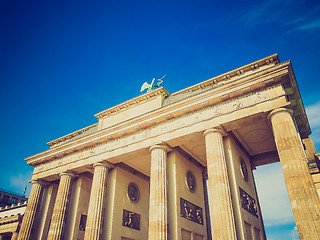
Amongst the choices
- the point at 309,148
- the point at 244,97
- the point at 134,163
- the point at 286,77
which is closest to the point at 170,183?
the point at 134,163

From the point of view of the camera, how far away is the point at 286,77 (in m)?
13.1

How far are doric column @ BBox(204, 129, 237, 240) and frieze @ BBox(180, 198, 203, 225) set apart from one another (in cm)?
335

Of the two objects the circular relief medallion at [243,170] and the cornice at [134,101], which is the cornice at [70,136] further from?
the circular relief medallion at [243,170]

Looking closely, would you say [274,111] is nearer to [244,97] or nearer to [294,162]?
[244,97]

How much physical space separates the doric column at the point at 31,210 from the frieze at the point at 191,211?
42.5 ft

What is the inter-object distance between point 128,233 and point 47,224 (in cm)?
755

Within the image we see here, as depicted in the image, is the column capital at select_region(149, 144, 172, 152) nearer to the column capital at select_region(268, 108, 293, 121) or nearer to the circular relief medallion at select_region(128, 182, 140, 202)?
the circular relief medallion at select_region(128, 182, 140, 202)

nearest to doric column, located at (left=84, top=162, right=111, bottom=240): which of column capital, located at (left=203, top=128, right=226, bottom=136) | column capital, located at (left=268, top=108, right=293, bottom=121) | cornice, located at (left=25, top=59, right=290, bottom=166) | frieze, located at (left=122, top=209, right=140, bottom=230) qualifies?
frieze, located at (left=122, top=209, right=140, bottom=230)

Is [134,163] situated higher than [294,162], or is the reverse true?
[134,163]

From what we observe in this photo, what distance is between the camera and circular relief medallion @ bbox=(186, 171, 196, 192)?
56.9 feet

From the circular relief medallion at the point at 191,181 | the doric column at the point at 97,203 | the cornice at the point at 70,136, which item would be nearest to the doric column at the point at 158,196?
the circular relief medallion at the point at 191,181

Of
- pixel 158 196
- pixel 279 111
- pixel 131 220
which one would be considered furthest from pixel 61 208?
pixel 279 111

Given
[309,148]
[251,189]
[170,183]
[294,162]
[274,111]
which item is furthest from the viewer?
[309,148]

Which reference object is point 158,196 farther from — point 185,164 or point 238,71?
point 238,71
